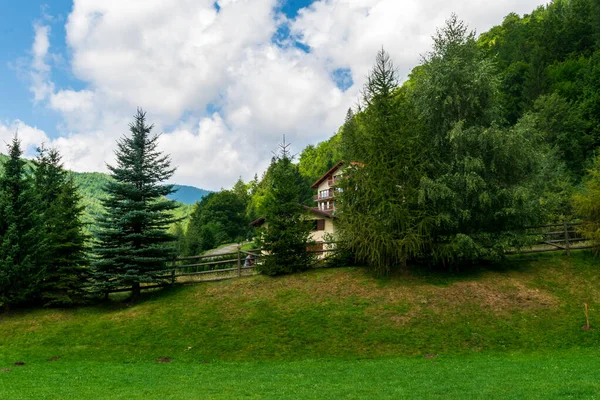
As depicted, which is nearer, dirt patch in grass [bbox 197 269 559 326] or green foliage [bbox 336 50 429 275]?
dirt patch in grass [bbox 197 269 559 326]

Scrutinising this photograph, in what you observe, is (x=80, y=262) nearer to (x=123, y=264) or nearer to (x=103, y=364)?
(x=123, y=264)

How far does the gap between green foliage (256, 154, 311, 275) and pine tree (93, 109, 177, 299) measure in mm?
5574

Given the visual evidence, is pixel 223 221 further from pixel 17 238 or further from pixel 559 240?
pixel 559 240

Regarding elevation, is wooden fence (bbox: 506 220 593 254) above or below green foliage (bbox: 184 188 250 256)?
below

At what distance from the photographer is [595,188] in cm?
2092

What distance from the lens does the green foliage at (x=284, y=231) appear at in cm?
2147

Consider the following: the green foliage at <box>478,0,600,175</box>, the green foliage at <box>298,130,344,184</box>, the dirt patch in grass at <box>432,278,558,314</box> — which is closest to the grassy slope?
the dirt patch in grass at <box>432,278,558,314</box>

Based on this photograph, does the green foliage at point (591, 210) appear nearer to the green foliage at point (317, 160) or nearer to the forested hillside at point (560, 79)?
the forested hillside at point (560, 79)

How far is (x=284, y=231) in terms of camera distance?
21.2 meters

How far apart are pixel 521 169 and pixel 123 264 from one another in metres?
22.7

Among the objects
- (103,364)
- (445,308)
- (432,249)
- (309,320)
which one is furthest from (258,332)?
(432,249)

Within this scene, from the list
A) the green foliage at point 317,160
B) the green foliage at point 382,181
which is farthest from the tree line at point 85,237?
the green foliage at point 317,160

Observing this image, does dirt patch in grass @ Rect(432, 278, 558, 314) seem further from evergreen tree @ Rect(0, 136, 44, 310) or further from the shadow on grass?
evergreen tree @ Rect(0, 136, 44, 310)

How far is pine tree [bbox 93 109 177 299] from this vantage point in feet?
68.3
